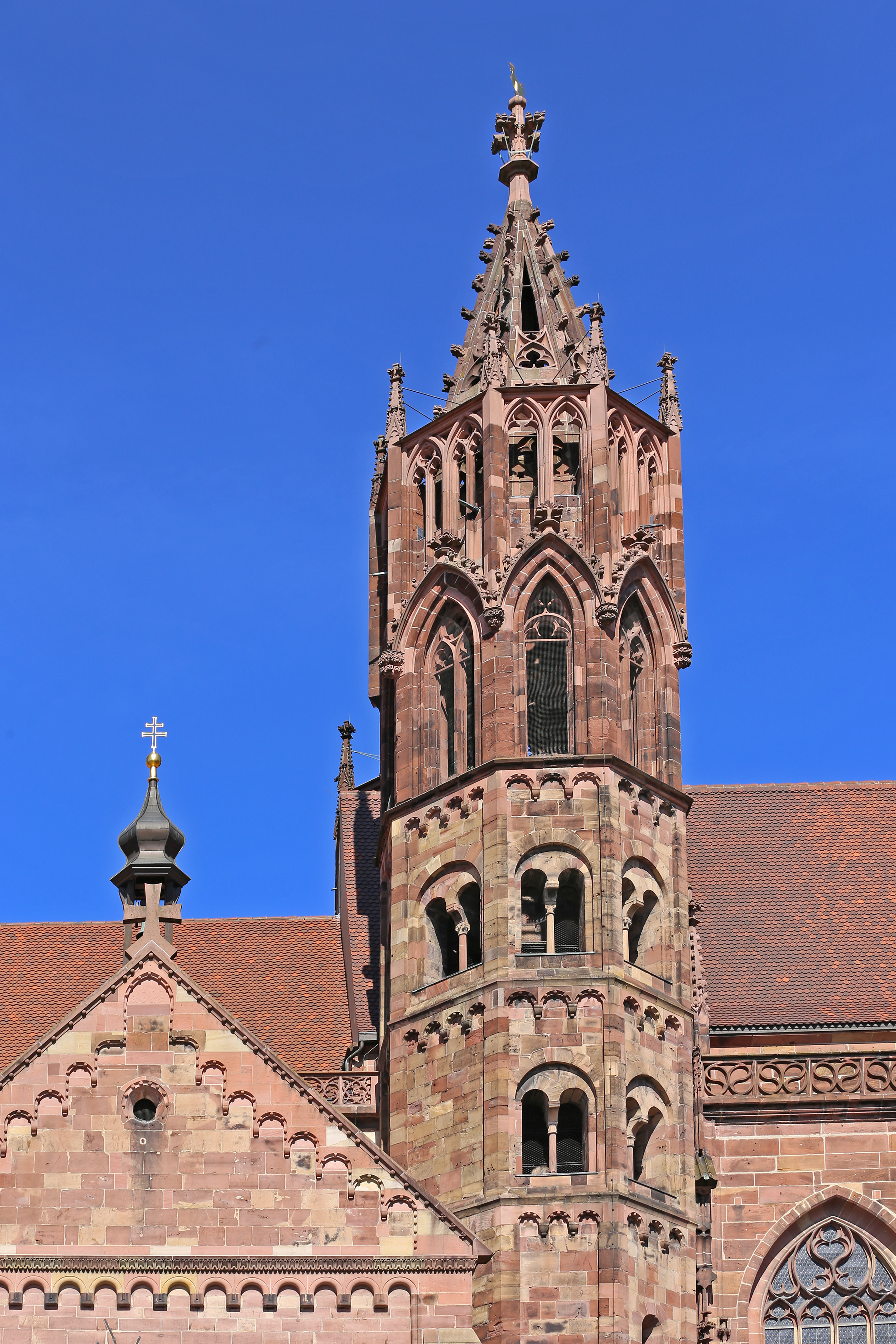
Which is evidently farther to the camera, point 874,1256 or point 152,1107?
point 874,1256

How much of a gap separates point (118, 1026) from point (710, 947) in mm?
8289

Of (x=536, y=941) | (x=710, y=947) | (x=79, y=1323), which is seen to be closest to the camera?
(x=79, y=1323)

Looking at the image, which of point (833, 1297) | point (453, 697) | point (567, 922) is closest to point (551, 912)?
point (567, 922)

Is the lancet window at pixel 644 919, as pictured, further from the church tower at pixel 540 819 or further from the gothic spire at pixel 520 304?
the gothic spire at pixel 520 304

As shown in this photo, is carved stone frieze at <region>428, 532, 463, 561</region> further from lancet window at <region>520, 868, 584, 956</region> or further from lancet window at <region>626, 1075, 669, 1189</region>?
lancet window at <region>626, 1075, 669, 1189</region>

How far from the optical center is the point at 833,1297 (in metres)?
36.9

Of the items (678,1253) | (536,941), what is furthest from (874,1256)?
(536,941)

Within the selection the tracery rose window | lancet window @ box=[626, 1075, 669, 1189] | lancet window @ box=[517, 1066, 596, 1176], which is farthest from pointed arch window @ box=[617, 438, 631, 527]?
the tracery rose window

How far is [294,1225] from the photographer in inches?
1334

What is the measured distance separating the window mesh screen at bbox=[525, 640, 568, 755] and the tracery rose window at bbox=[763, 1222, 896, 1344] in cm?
642

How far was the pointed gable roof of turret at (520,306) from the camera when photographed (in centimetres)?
3903

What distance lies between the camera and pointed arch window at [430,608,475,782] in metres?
37.3

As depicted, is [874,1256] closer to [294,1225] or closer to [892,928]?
[892,928]

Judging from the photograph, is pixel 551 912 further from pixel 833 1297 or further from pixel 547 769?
pixel 833 1297
